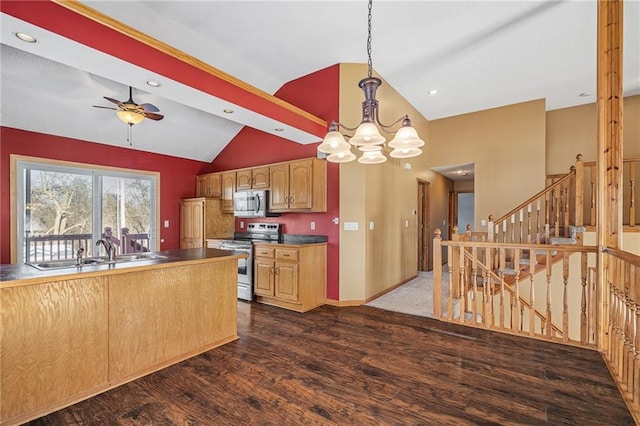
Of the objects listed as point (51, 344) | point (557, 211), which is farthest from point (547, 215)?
point (51, 344)

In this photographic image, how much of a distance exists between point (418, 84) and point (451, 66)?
63 cm

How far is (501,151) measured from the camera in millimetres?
5758

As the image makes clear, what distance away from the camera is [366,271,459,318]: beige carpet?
157 inches

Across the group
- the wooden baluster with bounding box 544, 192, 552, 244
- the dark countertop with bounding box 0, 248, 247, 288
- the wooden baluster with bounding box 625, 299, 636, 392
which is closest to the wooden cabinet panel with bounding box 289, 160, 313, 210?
the dark countertop with bounding box 0, 248, 247, 288

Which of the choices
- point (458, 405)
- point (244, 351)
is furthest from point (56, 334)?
point (458, 405)

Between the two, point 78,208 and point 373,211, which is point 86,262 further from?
point 373,211

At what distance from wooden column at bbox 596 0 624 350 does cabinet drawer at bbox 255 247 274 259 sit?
3.66 m

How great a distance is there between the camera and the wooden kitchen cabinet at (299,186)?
14.3 feet

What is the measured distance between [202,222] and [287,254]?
2.40 meters

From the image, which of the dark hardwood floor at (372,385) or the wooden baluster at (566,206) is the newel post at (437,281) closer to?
the dark hardwood floor at (372,385)

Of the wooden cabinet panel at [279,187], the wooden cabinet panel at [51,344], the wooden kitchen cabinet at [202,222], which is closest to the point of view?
the wooden cabinet panel at [51,344]

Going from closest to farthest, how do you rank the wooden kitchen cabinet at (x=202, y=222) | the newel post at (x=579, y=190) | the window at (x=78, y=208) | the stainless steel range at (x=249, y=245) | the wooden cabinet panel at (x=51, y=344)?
the wooden cabinet panel at (x=51, y=344) → the newel post at (x=579, y=190) → the window at (x=78, y=208) → the stainless steel range at (x=249, y=245) → the wooden kitchen cabinet at (x=202, y=222)

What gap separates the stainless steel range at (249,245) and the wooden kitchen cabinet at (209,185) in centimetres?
104

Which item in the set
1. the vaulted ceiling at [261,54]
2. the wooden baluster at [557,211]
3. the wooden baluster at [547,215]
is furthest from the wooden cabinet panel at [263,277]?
the wooden baluster at [557,211]
